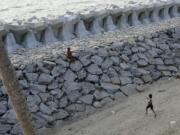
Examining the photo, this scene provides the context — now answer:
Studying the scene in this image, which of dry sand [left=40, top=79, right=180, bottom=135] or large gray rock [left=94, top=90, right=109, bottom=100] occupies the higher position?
large gray rock [left=94, top=90, right=109, bottom=100]

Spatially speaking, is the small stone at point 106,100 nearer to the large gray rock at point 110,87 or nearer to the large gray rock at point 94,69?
the large gray rock at point 110,87

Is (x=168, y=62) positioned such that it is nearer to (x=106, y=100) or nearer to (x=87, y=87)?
(x=106, y=100)

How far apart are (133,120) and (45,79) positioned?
271 centimetres

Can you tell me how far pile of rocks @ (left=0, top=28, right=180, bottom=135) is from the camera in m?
13.6

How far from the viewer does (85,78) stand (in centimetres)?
1497

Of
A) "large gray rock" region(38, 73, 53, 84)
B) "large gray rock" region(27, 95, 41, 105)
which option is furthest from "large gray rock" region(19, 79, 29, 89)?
"large gray rock" region(38, 73, 53, 84)

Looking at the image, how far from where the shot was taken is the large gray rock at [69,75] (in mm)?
14648

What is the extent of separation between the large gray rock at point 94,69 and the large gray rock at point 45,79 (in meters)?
1.41

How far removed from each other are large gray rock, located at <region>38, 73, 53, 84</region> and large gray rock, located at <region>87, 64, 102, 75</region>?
1.41 metres

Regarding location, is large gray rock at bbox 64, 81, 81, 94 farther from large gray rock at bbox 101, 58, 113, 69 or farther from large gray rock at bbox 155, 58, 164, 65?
large gray rock at bbox 155, 58, 164, 65

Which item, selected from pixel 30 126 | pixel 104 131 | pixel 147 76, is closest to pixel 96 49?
pixel 147 76

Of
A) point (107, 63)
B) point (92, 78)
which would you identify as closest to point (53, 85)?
point (92, 78)

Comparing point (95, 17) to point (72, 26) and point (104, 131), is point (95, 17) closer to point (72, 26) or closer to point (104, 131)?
point (72, 26)

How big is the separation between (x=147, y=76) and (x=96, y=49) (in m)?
1.83
